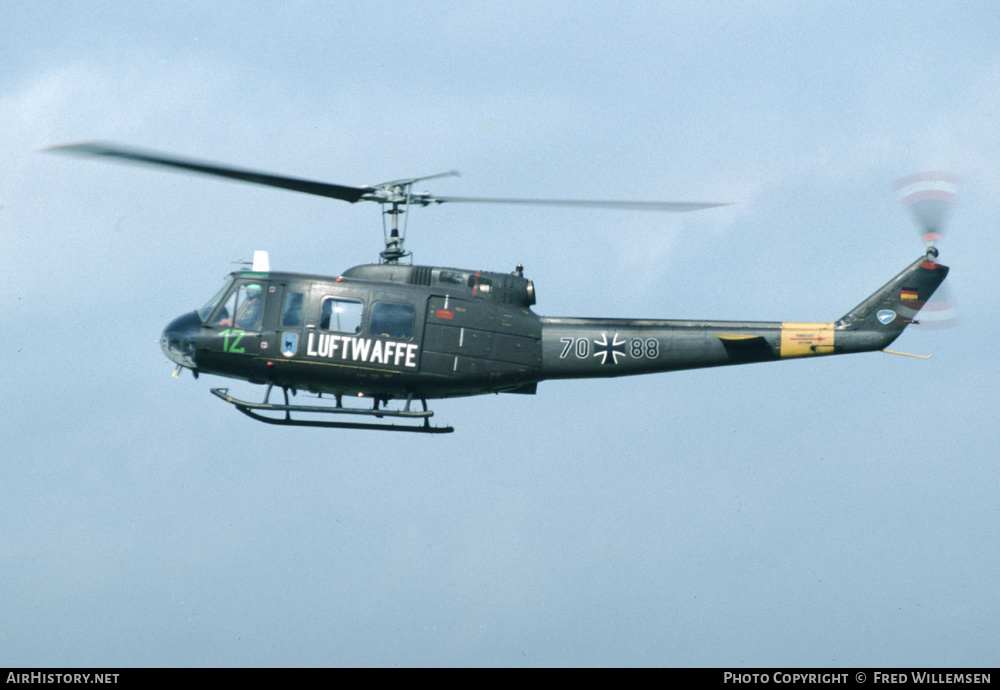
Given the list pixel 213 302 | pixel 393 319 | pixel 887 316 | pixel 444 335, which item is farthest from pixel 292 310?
pixel 887 316

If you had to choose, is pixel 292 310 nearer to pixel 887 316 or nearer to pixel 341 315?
pixel 341 315

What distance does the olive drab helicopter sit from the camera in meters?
28.0

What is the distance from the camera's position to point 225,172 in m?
26.0

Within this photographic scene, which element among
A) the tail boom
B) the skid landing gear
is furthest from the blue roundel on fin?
the skid landing gear

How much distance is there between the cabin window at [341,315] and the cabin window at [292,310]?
1.68ft

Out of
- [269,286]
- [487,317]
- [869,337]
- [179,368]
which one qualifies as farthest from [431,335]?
[869,337]

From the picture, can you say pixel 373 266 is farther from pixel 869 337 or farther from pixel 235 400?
pixel 869 337

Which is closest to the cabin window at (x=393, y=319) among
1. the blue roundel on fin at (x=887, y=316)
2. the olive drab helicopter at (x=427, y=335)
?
the olive drab helicopter at (x=427, y=335)

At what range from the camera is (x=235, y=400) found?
91.9 ft

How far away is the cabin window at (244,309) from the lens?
28422 mm
